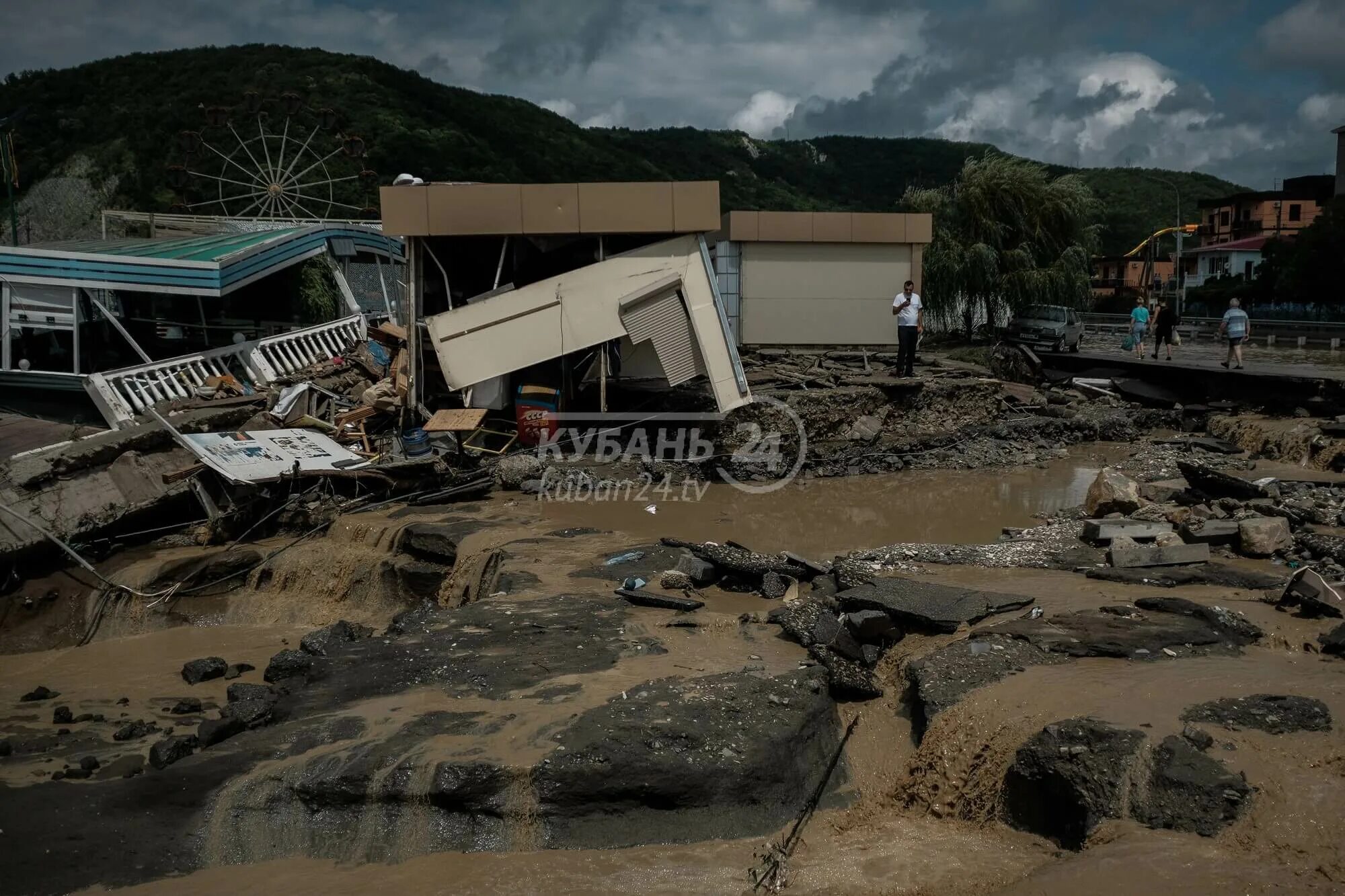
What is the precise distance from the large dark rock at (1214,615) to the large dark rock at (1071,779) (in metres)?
2.23

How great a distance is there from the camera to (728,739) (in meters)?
6.07

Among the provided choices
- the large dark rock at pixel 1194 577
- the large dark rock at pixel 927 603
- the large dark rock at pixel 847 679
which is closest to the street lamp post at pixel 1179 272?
the large dark rock at pixel 1194 577

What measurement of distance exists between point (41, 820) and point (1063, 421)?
642 inches

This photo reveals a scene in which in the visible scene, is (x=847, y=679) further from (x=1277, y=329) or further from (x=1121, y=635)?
(x=1277, y=329)

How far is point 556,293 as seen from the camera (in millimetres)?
14477

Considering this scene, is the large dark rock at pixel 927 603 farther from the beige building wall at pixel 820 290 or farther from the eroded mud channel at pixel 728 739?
the beige building wall at pixel 820 290

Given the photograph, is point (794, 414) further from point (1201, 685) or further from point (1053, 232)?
point (1053, 232)

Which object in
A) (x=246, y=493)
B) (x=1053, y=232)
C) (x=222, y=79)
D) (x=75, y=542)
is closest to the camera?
(x=75, y=542)

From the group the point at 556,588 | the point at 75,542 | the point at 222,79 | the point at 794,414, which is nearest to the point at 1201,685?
the point at 556,588

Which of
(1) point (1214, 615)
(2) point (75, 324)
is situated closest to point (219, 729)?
(1) point (1214, 615)

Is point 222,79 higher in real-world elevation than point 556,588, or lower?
higher

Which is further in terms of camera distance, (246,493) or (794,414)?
(794,414)

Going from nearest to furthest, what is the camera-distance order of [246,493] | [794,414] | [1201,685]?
1. [1201,685]
2. [246,493]
3. [794,414]

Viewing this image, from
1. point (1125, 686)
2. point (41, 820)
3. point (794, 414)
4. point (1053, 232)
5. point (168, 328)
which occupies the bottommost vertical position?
point (41, 820)
